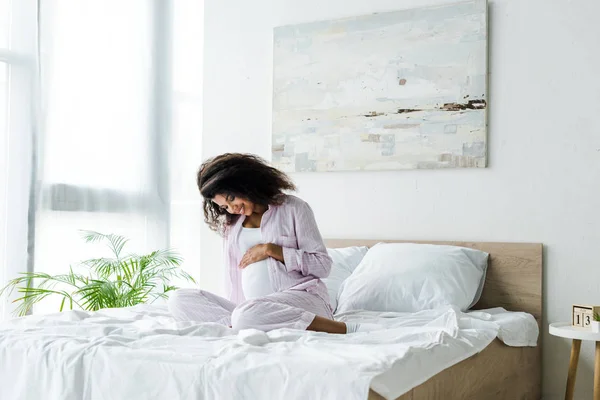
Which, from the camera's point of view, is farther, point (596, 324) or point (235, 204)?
point (235, 204)

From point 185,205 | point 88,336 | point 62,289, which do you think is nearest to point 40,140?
point 62,289

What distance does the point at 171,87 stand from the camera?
436 centimetres

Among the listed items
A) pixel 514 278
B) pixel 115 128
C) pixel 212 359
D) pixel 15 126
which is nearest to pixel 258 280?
pixel 212 359

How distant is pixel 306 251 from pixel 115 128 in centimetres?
190

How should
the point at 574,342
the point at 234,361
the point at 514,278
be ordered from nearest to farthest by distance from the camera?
the point at 234,361, the point at 574,342, the point at 514,278

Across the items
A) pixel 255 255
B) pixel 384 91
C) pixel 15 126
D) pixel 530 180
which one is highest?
pixel 384 91

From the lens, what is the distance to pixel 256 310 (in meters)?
2.22

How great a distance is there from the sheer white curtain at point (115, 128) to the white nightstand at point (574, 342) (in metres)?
2.47

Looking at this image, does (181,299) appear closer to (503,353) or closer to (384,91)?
(503,353)

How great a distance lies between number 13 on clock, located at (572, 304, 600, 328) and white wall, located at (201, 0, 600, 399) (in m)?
0.29

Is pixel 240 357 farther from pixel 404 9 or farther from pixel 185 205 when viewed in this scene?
pixel 185 205

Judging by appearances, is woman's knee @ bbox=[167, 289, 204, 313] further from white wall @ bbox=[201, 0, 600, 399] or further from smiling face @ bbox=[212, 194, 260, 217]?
white wall @ bbox=[201, 0, 600, 399]

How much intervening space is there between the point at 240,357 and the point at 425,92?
1924mm

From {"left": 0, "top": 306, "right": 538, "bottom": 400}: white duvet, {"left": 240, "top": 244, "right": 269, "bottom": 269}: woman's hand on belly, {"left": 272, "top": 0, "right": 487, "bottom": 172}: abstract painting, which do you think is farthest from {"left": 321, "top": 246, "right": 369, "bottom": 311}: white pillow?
{"left": 0, "top": 306, "right": 538, "bottom": 400}: white duvet
